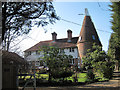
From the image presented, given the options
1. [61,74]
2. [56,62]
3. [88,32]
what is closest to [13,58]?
[56,62]

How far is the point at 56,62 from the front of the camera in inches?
324

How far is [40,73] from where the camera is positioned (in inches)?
352

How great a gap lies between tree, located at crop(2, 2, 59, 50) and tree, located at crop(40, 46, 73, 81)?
188 centimetres

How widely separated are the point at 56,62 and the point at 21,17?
3563 mm

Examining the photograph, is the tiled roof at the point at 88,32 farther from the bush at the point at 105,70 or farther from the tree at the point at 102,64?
the bush at the point at 105,70

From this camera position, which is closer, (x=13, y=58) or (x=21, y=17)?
(x=13, y=58)

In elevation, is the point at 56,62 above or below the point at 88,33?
below

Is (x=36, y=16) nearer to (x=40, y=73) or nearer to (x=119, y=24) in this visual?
(x=40, y=73)

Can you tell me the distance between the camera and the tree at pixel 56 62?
26.8ft

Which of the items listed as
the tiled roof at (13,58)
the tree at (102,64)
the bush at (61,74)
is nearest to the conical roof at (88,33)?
the tree at (102,64)

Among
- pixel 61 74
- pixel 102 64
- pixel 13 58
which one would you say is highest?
pixel 13 58

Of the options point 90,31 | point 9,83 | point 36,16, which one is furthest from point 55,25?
point 90,31

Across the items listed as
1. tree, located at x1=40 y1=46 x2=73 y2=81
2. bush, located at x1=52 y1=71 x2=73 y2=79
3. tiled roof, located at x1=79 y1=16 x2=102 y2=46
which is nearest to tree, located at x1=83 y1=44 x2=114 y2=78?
tree, located at x1=40 y1=46 x2=73 y2=81

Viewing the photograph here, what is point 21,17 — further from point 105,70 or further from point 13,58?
point 105,70
